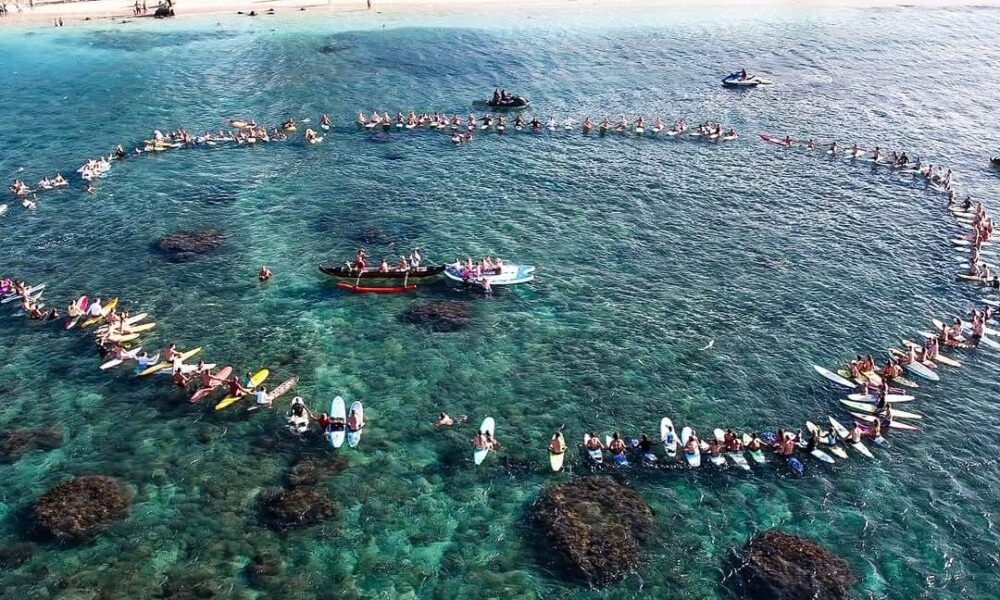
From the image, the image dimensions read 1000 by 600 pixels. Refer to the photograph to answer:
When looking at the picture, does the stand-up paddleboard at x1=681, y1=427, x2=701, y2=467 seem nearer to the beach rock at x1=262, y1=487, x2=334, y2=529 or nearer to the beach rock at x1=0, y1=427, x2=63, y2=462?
the beach rock at x1=262, y1=487, x2=334, y2=529

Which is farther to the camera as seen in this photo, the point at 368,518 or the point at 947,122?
the point at 947,122

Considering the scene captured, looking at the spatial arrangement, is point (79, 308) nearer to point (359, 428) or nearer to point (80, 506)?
point (80, 506)

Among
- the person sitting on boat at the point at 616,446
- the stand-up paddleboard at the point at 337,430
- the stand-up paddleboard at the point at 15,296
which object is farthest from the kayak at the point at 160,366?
the person sitting on boat at the point at 616,446

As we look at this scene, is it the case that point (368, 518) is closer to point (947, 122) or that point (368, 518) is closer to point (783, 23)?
point (947, 122)

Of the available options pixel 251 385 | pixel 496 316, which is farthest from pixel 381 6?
pixel 251 385

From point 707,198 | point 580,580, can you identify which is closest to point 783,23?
point 707,198
